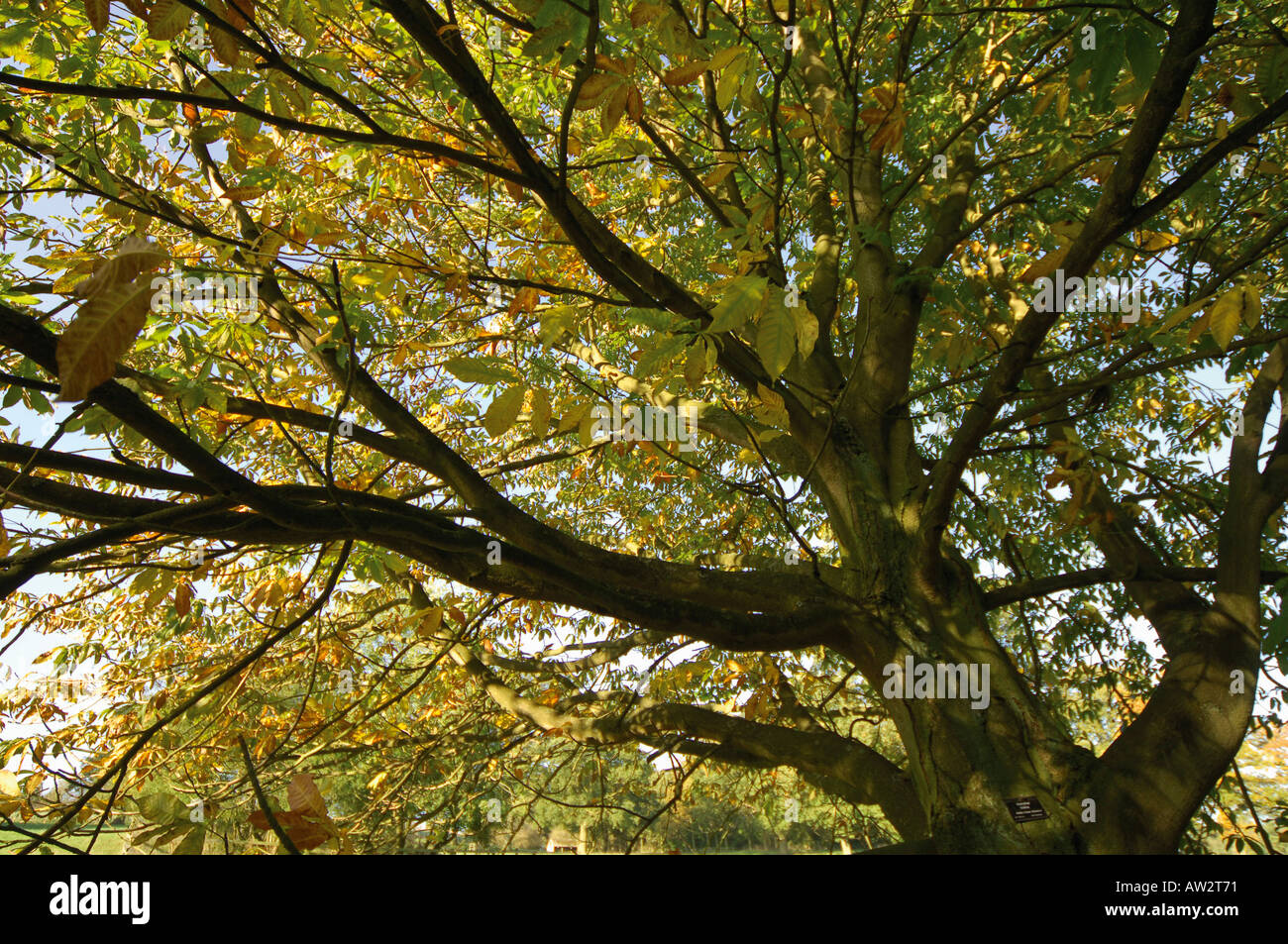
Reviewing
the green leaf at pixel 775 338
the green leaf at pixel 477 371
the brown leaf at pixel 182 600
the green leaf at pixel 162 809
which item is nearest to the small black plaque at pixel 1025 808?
the green leaf at pixel 775 338

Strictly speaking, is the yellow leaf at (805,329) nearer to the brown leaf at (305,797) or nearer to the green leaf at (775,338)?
the green leaf at (775,338)

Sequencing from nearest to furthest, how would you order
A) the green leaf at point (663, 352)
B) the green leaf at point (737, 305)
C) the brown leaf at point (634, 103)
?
the green leaf at point (737, 305) < the green leaf at point (663, 352) < the brown leaf at point (634, 103)

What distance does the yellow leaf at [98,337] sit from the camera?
2.76 feet

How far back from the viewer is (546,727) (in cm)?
384

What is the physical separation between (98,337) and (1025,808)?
8.13 ft

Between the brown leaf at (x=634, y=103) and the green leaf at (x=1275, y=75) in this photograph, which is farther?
the green leaf at (x=1275, y=75)

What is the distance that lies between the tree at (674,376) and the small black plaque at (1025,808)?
3cm

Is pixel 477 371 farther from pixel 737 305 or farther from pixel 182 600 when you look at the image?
pixel 182 600

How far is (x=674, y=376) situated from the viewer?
2.38m

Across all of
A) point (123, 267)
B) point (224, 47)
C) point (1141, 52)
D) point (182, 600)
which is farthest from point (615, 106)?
point (182, 600)
